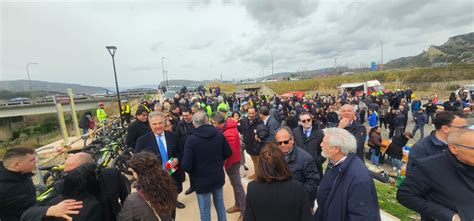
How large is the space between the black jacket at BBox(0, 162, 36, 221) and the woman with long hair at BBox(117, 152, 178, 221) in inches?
53.3

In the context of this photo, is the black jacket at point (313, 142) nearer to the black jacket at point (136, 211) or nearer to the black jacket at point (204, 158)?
the black jacket at point (204, 158)

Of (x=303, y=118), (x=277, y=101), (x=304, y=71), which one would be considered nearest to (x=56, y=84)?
(x=304, y=71)

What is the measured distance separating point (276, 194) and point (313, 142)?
2.05 m

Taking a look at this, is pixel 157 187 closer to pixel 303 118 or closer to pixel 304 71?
pixel 303 118

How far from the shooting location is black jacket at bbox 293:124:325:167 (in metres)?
3.75

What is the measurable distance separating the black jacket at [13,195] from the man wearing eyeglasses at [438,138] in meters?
4.14

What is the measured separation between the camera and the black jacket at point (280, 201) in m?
1.97

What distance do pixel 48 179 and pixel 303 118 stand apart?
5963 millimetres

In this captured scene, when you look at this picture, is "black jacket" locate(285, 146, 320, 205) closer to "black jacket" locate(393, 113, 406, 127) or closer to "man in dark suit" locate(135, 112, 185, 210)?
"man in dark suit" locate(135, 112, 185, 210)

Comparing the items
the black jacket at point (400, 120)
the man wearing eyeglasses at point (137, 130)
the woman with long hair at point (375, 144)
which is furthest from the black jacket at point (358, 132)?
the black jacket at point (400, 120)

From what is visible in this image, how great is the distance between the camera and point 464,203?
194 centimetres

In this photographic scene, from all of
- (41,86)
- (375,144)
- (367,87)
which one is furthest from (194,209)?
(41,86)

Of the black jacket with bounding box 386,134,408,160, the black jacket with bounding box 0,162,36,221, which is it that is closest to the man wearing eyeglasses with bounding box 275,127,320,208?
the black jacket with bounding box 0,162,36,221

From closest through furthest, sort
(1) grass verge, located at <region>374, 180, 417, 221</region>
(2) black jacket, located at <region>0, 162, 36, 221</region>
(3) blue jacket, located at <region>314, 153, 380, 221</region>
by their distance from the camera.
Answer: (3) blue jacket, located at <region>314, 153, 380, 221</region> < (2) black jacket, located at <region>0, 162, 36, 221</region> < (1) grass verge, located at <region>374, 180, 417, 221</region>
